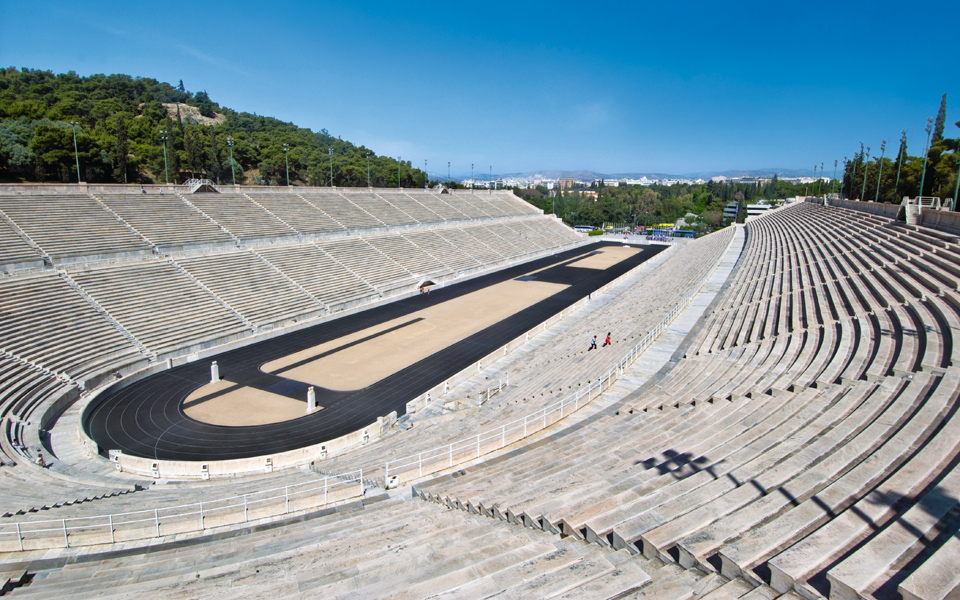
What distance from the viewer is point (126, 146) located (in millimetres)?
41375

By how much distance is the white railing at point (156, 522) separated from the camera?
7039 millimetres

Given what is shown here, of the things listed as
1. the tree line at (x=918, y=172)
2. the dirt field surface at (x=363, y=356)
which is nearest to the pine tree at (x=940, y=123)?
the tree line at (x=918, y=172)

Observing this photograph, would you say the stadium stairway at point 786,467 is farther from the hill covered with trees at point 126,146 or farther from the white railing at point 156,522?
the hill covered with trees at point 126,146

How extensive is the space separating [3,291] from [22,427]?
27.5 ft

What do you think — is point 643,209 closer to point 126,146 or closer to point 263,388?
point 126,146

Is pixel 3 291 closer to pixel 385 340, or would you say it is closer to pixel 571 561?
pixel 385 340

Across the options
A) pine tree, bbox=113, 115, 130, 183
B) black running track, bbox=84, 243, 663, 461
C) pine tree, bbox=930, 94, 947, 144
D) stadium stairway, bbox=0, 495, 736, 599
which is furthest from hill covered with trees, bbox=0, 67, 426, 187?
pine tree, bbox=930, 94, 947, 144

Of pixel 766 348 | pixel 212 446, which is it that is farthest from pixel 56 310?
pixel 766 348

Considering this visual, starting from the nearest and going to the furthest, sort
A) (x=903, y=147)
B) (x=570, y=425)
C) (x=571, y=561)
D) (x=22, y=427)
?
1. (x=571, y=561)
2. (x=570, y=425)
3. (x=22, y=427)
4. (x=903, y=147)

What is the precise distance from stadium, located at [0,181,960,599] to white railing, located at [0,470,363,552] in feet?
0.15

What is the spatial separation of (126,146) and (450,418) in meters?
43.9

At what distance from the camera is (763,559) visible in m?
4.79

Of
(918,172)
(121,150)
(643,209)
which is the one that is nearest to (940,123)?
(918,172)

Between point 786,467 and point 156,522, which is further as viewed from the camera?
point 156,522
